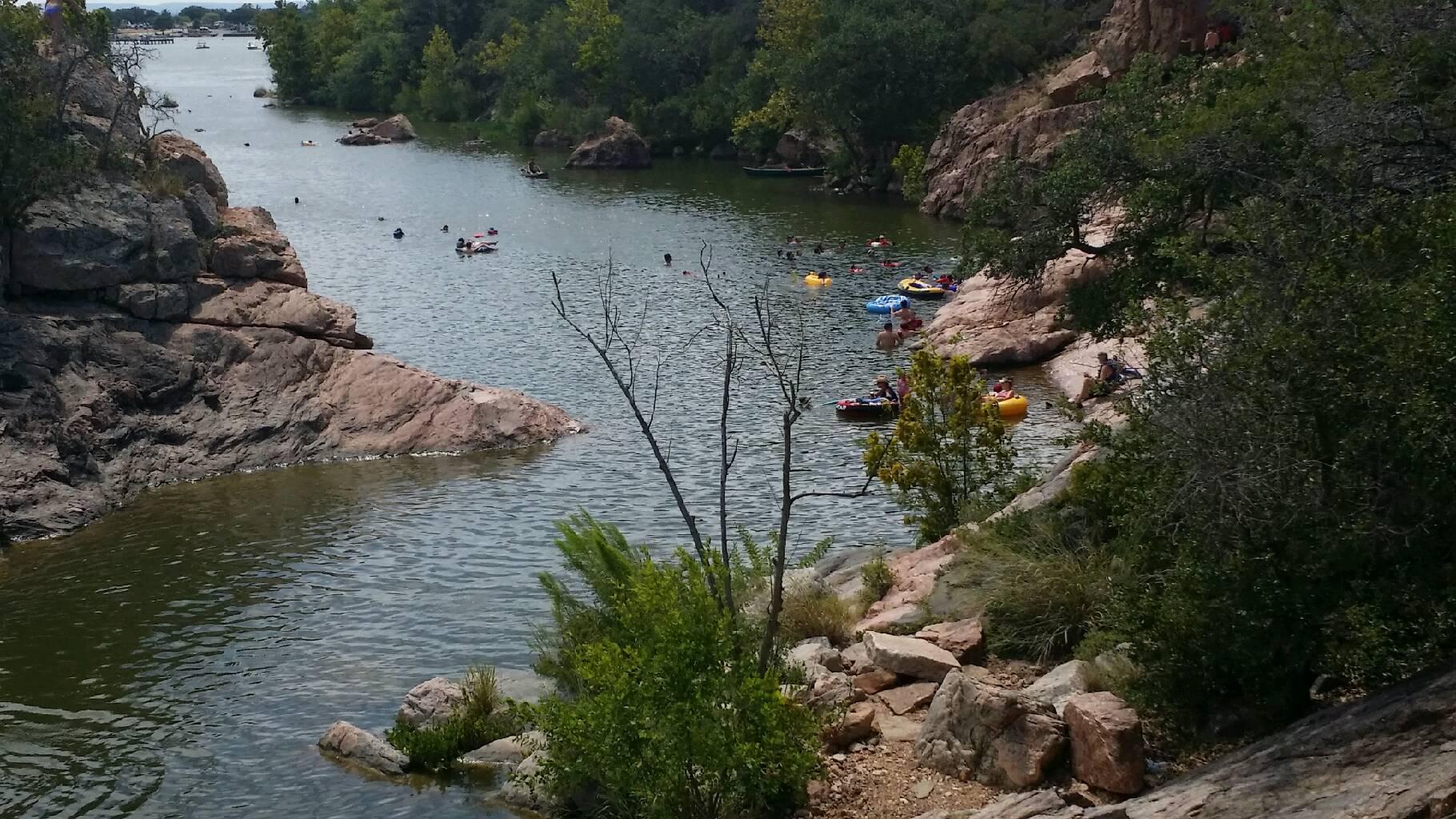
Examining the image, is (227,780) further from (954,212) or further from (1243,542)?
(954,212)

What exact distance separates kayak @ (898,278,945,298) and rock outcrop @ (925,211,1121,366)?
3.81 m

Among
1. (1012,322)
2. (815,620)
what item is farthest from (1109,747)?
(1012,322)

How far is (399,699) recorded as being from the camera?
19953mm

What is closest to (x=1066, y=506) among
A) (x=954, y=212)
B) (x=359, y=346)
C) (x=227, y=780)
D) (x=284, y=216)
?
(x=227, y=780)

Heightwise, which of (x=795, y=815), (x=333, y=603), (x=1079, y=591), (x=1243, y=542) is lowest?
(x=333, y=603)

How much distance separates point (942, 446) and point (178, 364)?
1855 cm

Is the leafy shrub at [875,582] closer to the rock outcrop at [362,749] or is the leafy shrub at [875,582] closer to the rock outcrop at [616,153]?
the rock outcrop at [362,749]

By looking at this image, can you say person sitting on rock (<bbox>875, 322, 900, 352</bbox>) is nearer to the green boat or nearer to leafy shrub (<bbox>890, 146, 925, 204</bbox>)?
leafy shrub (<bbox>890, 146, 925, 204</bbox>)

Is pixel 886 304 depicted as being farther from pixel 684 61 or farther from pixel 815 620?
pixel 684 61

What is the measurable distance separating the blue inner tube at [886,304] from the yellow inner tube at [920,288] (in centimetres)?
177

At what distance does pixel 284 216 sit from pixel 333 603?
46556 millimetres

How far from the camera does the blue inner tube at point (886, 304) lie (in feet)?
146

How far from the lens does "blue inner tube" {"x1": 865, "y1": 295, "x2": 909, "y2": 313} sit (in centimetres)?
4456

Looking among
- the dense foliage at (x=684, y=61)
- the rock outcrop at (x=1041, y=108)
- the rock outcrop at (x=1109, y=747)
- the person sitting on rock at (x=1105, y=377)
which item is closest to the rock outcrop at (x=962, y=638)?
the rock outcrop at (x=1109, y=747)
